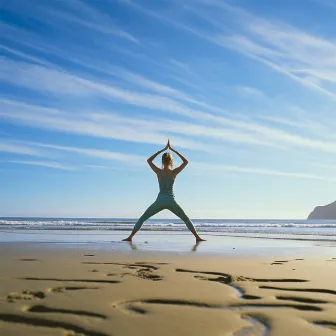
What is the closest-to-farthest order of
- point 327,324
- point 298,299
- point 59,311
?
1. point 327,324
2. point 59,311
3. point 298,299

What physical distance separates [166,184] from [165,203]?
502 mm

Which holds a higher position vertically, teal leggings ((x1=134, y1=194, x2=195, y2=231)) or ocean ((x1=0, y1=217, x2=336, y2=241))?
teal leggings ((x1=134, y1=194, x2=195, y2=231))

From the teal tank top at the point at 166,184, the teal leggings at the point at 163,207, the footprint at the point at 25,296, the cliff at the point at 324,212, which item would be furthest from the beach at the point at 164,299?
the cliff at the point at 324,212

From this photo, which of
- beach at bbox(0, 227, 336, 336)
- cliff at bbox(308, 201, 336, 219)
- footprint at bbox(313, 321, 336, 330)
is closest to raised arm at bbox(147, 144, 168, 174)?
beach at bbox(0, 227, 336, 336)

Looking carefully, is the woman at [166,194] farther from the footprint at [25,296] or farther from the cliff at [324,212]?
the cliff at [324,212]

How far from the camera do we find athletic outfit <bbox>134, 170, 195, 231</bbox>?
34.0ft

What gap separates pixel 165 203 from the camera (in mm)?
10367

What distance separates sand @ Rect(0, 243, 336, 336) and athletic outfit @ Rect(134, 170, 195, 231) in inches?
200

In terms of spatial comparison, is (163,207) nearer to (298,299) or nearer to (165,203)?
(165,203)

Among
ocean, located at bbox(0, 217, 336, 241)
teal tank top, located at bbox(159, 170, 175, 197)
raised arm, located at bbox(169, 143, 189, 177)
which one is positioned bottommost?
ocean, located at bbox(0, 217, 336, 241)

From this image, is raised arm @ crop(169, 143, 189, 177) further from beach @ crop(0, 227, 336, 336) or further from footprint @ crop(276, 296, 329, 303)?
footprint @ crop(276, 296, 329, 303)

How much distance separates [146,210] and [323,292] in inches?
281

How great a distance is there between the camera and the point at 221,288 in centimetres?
372

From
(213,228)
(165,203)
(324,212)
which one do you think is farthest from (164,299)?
(324,212)
